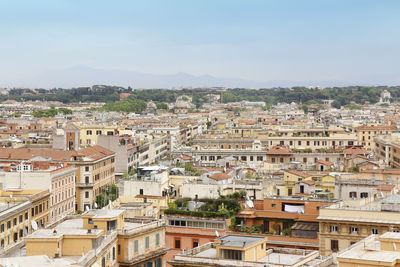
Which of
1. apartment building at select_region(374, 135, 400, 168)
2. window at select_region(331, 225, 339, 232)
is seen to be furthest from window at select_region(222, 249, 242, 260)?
apartment building at select_region(374, 135, 400, 168)

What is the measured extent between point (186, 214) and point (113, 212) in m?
9.93

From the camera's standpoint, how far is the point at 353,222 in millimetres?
31938

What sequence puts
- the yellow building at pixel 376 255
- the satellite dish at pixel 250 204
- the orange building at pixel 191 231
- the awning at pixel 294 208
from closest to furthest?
the yellow building at pixel 376 255
the orange building at pixel 191 231
the awning at pixel 294 208
the satellite dish at pixel 250 204

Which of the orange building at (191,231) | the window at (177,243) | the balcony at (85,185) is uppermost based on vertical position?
the orange building at (191,231)

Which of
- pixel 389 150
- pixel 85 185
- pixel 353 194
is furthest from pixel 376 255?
pixel 389 150

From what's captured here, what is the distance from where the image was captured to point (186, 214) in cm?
3769

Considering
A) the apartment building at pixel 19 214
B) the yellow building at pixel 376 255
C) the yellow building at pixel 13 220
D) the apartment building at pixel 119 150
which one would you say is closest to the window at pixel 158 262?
the apartment building at pixel 19 214

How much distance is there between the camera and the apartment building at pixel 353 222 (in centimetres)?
3128

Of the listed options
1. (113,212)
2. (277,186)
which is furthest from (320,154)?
(113,212)

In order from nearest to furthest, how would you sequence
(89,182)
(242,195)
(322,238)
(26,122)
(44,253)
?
(44,253) → (322,238) → (242,195) → (89,182) → (26,122)

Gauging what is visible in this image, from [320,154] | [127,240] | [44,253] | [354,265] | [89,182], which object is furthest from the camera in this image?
[320,154]

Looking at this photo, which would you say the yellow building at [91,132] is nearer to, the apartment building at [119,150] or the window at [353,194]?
the apartment building at [119,150]

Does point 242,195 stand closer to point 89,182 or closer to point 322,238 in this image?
point 322,238

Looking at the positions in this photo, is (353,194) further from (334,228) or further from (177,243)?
(177,243)
